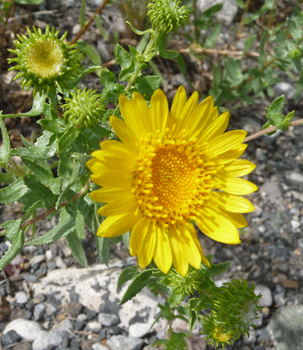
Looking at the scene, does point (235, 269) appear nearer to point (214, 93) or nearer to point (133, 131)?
point (214, 93)

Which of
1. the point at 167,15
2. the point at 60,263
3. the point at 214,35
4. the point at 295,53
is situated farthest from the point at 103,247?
→ the point at 214,35

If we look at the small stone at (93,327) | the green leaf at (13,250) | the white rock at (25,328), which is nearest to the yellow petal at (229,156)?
the green leaf at (13,250)

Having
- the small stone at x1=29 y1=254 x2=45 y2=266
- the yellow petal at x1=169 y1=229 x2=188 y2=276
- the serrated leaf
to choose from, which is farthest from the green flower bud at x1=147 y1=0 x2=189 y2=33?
the small stone at x1=29 y1=254 x2=45 y2=266

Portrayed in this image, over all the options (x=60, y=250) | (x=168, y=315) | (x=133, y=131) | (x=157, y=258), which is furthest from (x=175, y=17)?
(x=60, y=250)

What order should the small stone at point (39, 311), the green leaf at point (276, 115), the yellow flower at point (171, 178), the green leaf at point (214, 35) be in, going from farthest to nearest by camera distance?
the green leaf at point (214, 35) < the small stone at point (39, 311) < the green leaf at point (276, 115) < the yellow flower at point (171, 178)

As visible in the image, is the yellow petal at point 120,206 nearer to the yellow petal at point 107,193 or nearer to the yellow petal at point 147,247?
the yellow petal at point 107,193

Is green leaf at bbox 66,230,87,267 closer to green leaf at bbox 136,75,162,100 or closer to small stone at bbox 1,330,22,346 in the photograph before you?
small stone at bbox 1,330,22,346
